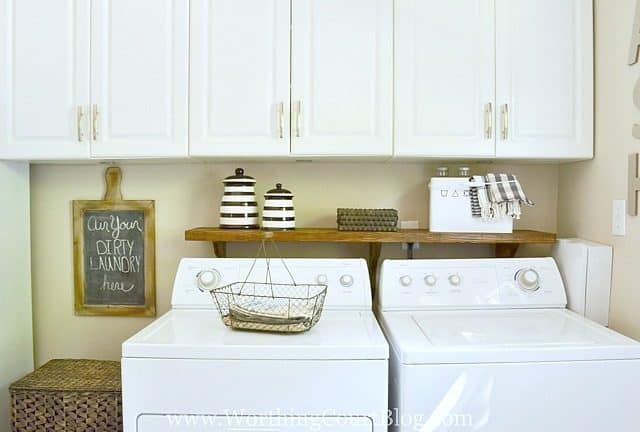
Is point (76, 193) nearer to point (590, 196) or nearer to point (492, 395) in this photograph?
point (492, 395)

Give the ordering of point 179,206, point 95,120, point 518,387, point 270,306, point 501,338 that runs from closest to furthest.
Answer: point 518,387 → point 501,338 → point 270,306 → point 95,120 → point 179,206

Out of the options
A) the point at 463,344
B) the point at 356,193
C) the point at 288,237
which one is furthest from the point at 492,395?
the point at 356,193

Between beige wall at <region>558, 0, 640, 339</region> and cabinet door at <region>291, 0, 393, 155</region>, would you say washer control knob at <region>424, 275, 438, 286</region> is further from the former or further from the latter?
beige wall at <region>558, 0, 640, 339</region>

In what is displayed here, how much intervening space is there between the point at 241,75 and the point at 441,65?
2.45ft

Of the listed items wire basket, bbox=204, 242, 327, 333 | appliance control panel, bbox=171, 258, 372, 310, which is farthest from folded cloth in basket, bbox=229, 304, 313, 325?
appliance control panel, bbox=171, 258, 372, 310

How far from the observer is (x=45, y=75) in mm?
1866

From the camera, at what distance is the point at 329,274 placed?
5.98ft

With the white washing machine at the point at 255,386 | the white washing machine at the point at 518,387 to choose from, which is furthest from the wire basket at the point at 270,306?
the white washing machine at the point at 518,387

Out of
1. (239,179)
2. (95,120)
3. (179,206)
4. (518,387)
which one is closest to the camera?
(518,387)

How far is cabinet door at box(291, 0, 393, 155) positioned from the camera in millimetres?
1796

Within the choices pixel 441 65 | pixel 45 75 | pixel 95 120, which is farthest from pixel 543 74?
pixel 45 75

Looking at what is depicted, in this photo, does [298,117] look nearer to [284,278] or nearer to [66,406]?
[284,278]

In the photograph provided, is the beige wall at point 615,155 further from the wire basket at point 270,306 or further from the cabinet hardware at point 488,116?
the wire basket at point 270,306

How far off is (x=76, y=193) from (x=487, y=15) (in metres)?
1.89
